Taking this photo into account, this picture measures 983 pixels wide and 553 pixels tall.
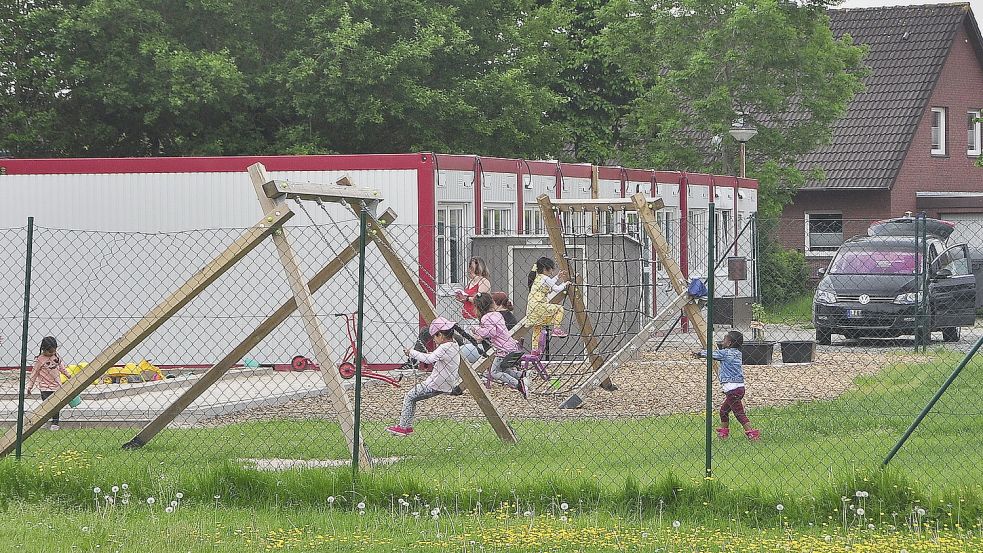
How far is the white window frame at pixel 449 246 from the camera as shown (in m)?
20.3

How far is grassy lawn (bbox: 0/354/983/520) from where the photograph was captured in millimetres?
9445

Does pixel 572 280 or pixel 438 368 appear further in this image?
pixel 572 280

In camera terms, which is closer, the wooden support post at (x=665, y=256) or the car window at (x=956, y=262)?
the wooden support post at (x=665, y=256)

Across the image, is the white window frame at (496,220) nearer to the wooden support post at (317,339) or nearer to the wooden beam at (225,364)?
the wooden beam at (225,364)

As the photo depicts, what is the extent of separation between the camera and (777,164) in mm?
36812

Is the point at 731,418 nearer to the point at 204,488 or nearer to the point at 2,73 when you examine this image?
the point at 204,488

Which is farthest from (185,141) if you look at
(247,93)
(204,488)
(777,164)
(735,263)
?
(204,488)

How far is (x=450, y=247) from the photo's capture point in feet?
67.1

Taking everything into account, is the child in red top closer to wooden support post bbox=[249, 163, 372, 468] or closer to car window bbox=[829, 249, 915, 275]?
wooden support post bbox=[249, 163, 372, 468]

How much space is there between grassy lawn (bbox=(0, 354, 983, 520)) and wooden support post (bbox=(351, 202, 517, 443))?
7.3 inches

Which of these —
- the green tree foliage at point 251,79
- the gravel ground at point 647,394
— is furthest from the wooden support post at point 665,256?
the green tree foliage at point 251,79

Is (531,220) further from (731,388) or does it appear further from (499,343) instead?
(731,388)

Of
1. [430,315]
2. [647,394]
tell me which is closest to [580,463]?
[430,315]

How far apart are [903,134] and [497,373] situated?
28807 millimetres
